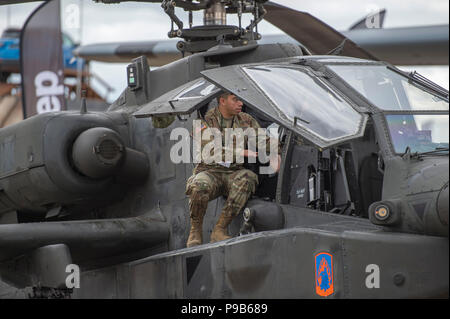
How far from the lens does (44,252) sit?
680 cm

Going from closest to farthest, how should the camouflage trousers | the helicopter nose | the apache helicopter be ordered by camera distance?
1. the helicopter nose
2. the apache helicopter
3. the camouflage trousers

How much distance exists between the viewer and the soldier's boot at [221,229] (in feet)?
21.3

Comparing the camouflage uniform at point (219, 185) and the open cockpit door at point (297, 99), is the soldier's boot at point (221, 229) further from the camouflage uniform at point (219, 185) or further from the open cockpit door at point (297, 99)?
the open cockpit door at point (297, 99)

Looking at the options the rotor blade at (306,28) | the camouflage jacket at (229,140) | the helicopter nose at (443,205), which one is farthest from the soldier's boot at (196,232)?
the rotor blade at (306,28)

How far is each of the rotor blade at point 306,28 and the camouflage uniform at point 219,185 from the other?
2348 millimetres

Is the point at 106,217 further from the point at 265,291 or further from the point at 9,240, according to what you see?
the point at 265,291

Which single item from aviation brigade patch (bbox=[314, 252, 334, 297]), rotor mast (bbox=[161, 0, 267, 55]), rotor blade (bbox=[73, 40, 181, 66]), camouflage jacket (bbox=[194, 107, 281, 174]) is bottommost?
aviation brigade patch (bbox=[314, 252, 334, 297])

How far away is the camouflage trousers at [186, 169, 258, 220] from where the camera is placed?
6477 millimetres

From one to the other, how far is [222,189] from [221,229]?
31 centimetres

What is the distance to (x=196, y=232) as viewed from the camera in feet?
21.9

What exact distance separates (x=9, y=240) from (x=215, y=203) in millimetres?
1530

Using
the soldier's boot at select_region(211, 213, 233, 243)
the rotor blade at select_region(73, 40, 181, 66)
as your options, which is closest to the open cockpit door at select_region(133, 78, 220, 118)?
the soldier's boot at select_region(211, 213, 233, 243)

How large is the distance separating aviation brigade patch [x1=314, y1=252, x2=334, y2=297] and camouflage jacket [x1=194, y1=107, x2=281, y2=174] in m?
1.42

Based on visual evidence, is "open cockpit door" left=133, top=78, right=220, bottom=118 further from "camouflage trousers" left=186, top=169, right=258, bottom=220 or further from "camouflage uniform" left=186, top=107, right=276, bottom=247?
"camouflage trousers" left=186, top=169, right=258, bottom=220
